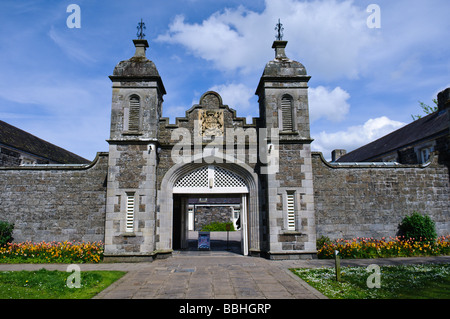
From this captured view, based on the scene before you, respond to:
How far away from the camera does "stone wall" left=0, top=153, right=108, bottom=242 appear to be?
12.1 metres

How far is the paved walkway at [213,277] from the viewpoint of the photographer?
6438 millimetres

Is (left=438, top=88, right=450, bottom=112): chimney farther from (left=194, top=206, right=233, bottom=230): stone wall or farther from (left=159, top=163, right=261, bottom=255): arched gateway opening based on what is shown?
(left=194, top=206, right=233, bottom=230): stone wall

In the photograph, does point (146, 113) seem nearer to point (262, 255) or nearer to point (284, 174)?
point (284, 174)

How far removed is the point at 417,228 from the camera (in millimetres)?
11867

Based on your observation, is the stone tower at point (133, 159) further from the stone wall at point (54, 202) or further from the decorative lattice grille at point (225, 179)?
the decorative lattice grille at point (225, 179)

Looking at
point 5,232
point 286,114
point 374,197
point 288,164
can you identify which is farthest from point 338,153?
point 5,232

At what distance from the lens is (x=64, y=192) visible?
40.5ft

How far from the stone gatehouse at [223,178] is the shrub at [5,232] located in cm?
25

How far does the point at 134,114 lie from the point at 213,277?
714cm

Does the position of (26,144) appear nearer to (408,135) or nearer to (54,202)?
(54,202)

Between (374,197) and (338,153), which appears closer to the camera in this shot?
(374,197)

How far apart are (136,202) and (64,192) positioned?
3.48 metres

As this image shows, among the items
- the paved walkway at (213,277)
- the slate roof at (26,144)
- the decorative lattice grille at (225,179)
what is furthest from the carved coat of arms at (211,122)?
the slate roof at (26,144)
